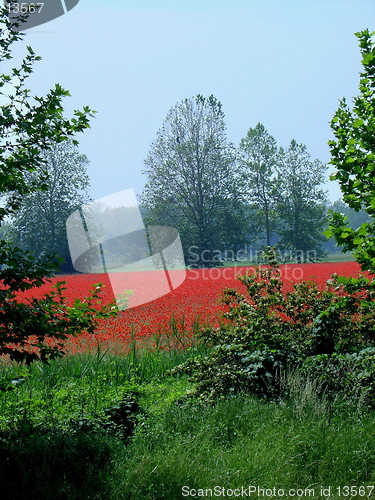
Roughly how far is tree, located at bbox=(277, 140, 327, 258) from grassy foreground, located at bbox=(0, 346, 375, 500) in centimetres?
→ 2612

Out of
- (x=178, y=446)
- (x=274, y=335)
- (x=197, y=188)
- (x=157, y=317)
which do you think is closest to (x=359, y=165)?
(x=274, y=335)

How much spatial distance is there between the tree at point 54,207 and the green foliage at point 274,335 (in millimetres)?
20427

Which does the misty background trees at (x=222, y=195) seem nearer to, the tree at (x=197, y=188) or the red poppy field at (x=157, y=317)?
the tree at (x=197, y=188)

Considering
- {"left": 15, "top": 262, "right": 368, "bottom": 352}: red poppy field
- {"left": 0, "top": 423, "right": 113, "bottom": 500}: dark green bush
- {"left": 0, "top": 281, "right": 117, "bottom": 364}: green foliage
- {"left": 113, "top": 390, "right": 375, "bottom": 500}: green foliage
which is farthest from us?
{"left": 15, "top": 262, "right": 368, "bottom": 352}: red poppy field

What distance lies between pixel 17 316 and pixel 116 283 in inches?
563

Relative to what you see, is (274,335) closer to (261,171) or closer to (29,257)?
(29,257)

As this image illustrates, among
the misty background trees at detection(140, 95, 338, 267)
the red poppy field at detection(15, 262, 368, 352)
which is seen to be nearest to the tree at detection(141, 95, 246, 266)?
the misty background trees at detection(140, 95, 338, 267)

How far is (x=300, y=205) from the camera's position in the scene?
Answer: 3188cm

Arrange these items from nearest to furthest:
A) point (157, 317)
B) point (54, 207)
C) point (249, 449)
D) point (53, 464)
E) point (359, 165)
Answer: point (53, 464)
point (249, 449)
point (359, 165)
point (157, 317)
point (54, 207)

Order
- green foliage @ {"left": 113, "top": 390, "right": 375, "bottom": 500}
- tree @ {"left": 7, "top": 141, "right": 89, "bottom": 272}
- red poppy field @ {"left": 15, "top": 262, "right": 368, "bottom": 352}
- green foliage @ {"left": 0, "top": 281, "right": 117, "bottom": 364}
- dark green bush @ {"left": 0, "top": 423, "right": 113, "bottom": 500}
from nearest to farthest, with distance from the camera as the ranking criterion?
dark green bush @ {"left": 0, "top": 423, "right": 113, "bottom": 500} → green foliage @ {"left": 113, "top": 390, "right": 375, "bottom": 500} → green foliage @ {"left": 0, "top": 281, "right": 117, "bottom": 364} → red poppy field @ {"left": 15, "top": 262, "right": 368, "bottom": 352} → tree @ {"left": 7, "top": 141, "right": 89, "bottom": 272}

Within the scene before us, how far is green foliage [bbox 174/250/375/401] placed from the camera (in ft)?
17.7

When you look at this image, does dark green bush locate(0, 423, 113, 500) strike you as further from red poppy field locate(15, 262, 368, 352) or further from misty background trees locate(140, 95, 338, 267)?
misty background trees locate(140, 95, 338, 267)

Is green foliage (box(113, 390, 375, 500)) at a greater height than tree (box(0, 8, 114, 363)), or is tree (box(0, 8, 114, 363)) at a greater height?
tree (box(0, 8, 114, 363))

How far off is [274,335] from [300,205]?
27.2 meters
